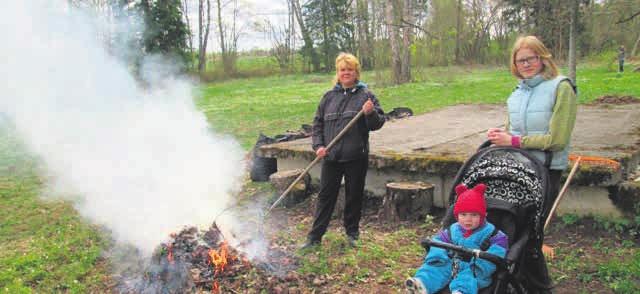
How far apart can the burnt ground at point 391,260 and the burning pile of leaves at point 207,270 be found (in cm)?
1

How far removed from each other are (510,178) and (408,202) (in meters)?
2.52

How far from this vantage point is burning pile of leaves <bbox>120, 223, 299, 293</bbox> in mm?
4359

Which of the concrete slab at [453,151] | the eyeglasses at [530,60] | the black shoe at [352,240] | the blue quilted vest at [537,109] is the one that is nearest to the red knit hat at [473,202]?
the blue quilted vest at [537,109]

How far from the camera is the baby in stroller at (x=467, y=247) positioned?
10.0 ft

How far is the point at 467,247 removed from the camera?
3119 mm

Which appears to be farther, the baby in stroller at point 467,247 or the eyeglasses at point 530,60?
the eyeglasses at point 530,60

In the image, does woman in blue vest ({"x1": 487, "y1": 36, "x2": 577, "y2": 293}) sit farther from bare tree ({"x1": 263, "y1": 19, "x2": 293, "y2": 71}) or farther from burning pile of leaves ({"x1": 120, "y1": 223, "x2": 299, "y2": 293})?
bare tree ({"x1": 263, "y1": 19, "x2": 293, "y2": 71})

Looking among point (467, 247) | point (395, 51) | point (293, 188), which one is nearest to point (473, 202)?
point (467, 247)

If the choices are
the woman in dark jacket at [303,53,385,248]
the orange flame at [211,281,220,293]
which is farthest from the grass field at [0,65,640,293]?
the orange flame at [211,281,220,293]

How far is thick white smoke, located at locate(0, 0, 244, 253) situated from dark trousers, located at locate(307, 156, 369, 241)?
1609 mm

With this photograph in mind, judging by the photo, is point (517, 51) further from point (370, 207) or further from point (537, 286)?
point (370, 207)

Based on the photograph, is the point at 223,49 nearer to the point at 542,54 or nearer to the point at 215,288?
the point at 215,288

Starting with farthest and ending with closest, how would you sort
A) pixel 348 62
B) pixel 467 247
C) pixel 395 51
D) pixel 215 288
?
pixel 395 51
pixel 348 62
pixel 215 288
pixel 467 247

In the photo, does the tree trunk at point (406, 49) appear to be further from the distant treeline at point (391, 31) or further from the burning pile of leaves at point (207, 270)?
the burning pile of leaves at point (207, 270)
